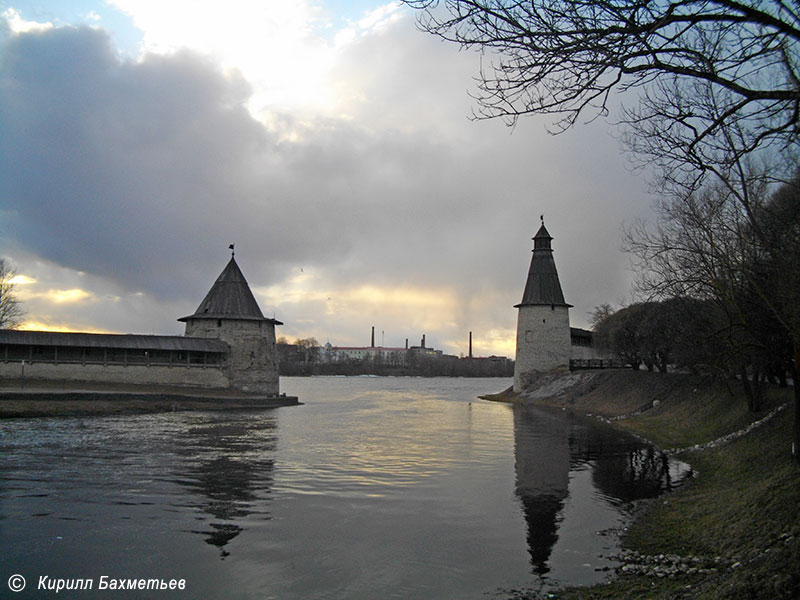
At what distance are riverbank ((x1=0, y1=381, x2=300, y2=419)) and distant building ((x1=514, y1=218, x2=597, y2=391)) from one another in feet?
56.6

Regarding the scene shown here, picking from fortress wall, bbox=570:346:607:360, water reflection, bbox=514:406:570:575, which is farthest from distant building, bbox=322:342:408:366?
water reflection, bbox=514:406:570:575

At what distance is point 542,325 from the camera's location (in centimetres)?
4241

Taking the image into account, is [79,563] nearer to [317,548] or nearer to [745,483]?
[317,548]

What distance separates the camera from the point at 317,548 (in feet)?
23.6

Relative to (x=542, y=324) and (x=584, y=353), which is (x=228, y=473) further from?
(x=584, y=353)

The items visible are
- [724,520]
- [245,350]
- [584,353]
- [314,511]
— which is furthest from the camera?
[584,353]

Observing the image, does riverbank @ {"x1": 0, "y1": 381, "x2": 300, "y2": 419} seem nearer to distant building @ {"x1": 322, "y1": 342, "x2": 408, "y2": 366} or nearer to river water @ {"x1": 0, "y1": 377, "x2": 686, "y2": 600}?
river water @ {"x1": 0, "y1": 377, "x2": 686, "y2": 600}

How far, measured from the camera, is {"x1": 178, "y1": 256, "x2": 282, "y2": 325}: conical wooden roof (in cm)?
3469

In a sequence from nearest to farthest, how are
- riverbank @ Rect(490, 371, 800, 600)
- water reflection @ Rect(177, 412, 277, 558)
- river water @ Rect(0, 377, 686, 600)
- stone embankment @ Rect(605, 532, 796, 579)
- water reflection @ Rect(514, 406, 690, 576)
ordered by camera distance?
riverbank @ Rect(490, 371, 800, 600), stone embankment @ Rect(605, 532, 796, 579), river water @ Rect(0, 377, 686, 600), water reflection @ Rect(177, 412, 277, 558), water reflection @ Rect(514, 406, 690, 576)

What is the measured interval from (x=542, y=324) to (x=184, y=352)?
23157 mm

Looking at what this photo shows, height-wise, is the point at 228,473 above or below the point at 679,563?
below

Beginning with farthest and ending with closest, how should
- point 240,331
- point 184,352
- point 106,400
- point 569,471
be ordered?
point 240,331, point 184,352, point 106,400, point 569,471

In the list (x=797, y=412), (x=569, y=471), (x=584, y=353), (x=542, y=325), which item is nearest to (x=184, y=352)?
(x=542, y=325)

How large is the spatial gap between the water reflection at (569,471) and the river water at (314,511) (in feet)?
0.16
